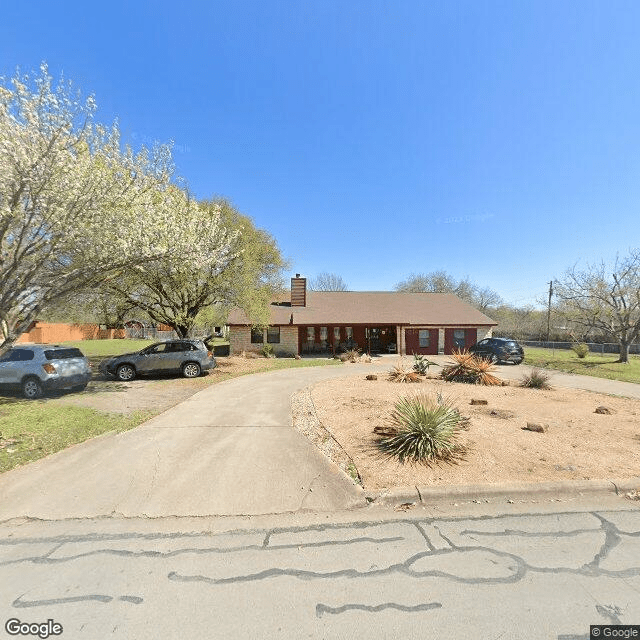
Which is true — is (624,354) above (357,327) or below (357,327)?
below

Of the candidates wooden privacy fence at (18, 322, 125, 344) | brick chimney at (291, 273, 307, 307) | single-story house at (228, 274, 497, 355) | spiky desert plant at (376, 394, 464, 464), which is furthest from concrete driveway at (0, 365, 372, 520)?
wooden privacy fence at (18, 322, 125, 344)

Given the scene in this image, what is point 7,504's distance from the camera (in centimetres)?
380

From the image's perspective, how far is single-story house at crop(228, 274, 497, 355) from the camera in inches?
907

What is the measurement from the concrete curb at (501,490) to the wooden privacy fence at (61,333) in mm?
42807

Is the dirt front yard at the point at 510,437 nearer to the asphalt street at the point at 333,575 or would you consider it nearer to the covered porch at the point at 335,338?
the asphalt street at the point at 333,575

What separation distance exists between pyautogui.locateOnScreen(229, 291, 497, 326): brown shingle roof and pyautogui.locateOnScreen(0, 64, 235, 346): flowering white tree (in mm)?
13925

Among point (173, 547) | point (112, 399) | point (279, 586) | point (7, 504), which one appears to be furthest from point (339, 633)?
point (112, 399)

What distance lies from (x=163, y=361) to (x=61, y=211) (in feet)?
25.8

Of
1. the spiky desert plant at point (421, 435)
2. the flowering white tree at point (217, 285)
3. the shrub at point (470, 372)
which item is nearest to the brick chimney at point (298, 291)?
the flowering white tree at point (217, 285)

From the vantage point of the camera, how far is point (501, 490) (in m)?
4.00

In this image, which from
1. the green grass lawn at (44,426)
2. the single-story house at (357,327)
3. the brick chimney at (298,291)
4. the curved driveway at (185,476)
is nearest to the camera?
the curved driveway at (185,476)

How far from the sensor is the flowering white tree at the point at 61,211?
21.0 feet

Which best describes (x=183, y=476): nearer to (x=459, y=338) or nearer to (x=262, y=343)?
(x=262, y=343)

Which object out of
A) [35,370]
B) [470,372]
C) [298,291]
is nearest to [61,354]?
[35,370]
